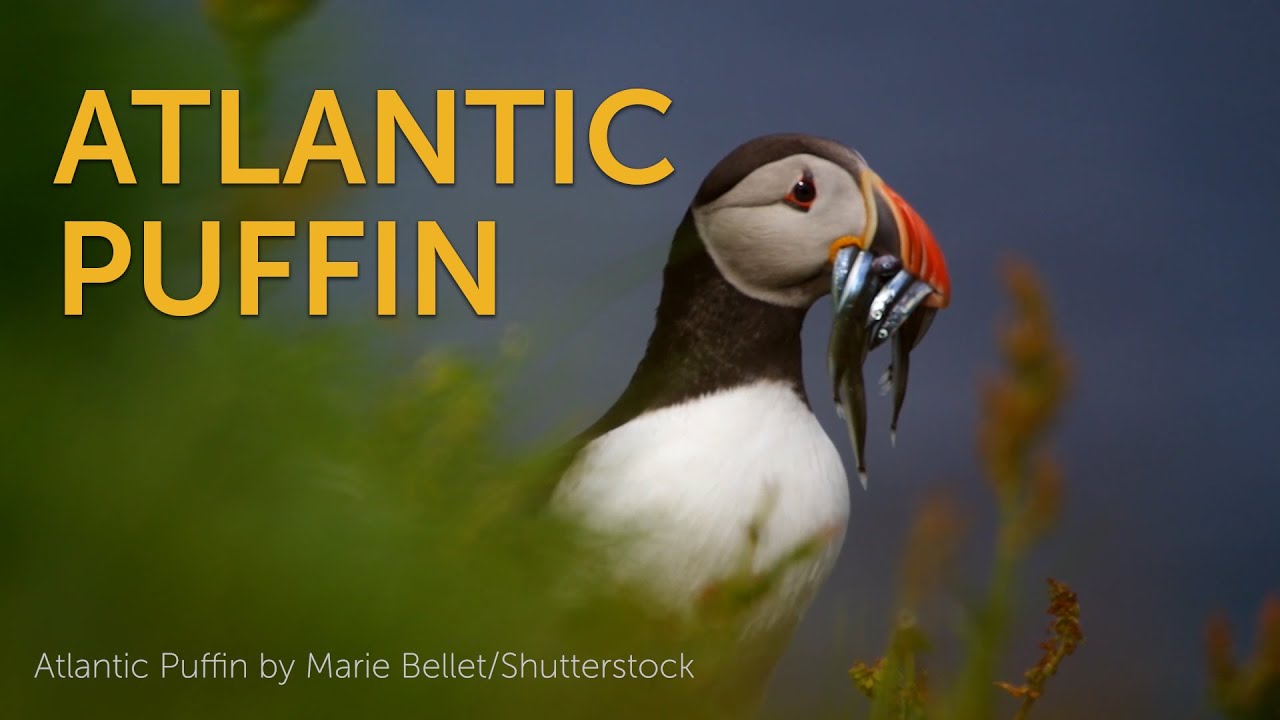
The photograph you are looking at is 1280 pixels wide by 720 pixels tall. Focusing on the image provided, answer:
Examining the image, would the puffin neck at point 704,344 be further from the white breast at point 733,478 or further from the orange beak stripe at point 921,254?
the orange beak stripe at point 921,254

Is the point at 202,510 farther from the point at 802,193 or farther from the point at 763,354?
the point at 802,193

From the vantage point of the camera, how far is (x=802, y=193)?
4480 mm

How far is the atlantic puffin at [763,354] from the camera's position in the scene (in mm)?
3752

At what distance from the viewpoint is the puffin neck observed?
4.20m

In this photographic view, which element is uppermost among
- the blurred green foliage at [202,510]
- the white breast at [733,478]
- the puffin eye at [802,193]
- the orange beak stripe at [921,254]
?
the puffin eye at [802,193]

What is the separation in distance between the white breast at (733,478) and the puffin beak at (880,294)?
0.95ft

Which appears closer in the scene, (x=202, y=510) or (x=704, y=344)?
(x=202, y=510)

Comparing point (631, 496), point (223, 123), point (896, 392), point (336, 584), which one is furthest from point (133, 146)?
point (896, 392)

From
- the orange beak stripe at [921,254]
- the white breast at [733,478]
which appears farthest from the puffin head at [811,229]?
the white breast at [733,478]

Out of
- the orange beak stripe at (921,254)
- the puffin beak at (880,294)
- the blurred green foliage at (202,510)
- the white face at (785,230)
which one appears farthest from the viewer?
the white face at (785,230)

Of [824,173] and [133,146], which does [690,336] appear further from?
[133,146]

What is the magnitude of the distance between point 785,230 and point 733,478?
98 centimetres

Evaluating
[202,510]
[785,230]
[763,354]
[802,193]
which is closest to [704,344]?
[763,354]

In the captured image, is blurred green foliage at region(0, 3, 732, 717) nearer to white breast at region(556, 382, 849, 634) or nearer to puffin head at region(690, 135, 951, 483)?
white breast at region(556, 382, 849, 634)
